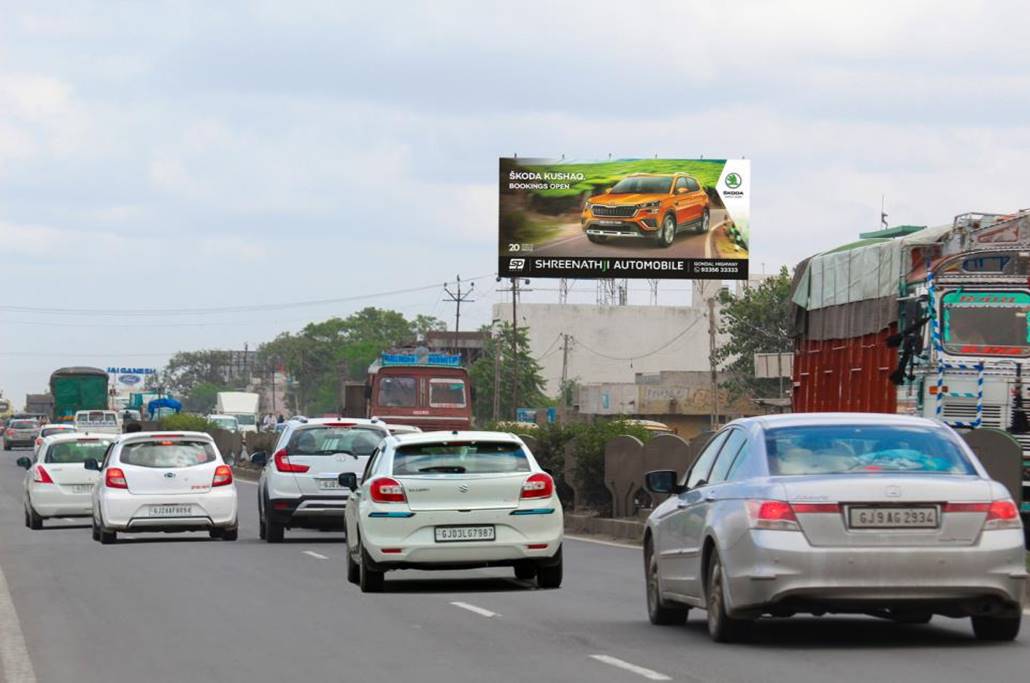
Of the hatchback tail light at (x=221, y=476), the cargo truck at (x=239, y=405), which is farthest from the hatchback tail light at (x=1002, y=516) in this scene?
the cargo truck at (x=239, y=405)

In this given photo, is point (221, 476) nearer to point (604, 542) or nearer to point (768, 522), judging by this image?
point (604, 542)

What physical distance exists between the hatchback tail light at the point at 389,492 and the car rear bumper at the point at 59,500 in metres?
16.4

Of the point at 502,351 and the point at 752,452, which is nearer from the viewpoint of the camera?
the point at 752,452

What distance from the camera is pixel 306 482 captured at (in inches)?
1026

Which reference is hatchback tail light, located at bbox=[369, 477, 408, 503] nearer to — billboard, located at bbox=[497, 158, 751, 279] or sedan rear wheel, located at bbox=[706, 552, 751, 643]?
sedan rear wheel, located at bbox=[706, 552, 751, 643]

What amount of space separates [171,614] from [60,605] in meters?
1.74

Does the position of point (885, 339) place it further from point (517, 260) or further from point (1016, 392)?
point (517, 260)

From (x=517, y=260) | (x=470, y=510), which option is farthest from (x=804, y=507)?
(x=517, y=260)

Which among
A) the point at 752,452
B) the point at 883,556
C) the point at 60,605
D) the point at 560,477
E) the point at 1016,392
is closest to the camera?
the point at 883,556

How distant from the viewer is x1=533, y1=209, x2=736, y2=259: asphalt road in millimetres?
48156

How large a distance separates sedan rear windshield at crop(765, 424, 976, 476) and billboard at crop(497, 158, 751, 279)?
3517 cm

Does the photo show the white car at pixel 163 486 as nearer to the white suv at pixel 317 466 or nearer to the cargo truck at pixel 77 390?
the white suv at pixel 317 466

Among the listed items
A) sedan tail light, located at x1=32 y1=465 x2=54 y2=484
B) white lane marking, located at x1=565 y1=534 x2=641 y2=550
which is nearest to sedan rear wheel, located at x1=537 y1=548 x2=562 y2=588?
white lane marking, located at x1=565 y1=534 x2=641 y2=550

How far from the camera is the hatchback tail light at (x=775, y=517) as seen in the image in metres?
12.0
